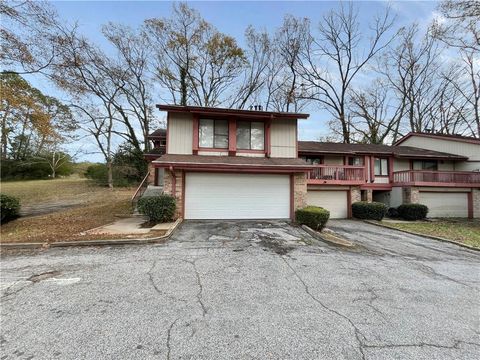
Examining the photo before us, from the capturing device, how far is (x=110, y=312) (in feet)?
11.7

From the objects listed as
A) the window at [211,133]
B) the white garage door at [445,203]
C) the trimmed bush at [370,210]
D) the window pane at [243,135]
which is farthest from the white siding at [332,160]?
the window at [211,133]

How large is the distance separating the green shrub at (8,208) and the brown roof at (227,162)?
242 inches

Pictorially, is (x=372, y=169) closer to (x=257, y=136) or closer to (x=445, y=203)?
(x=445, y=203)

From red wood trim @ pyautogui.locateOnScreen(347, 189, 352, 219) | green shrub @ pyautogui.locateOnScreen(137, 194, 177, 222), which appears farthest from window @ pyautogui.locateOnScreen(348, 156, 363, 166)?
green shrub @ pyautogui.locateOnScreen(137, 194, 177, 222)

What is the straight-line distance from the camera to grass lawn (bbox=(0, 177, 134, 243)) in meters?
8.41

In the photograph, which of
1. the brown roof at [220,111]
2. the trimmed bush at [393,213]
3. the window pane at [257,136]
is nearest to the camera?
the brown roof at [220,111]

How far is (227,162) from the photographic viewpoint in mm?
11789

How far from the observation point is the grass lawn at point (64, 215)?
841 centimetres

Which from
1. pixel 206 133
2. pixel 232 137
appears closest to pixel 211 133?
pixel 206 133

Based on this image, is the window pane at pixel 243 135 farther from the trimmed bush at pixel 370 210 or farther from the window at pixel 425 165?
the window at pixel 425 165

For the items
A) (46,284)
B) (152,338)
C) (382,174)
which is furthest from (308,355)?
(382,174)

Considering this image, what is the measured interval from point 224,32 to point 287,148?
54.5 feet

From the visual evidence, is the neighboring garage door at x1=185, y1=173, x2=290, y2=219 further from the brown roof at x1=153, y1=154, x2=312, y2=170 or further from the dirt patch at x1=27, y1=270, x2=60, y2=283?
the dirt patch at x1=27, y1=270, x2=60, y2=283

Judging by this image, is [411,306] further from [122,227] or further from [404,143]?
[404,143]
